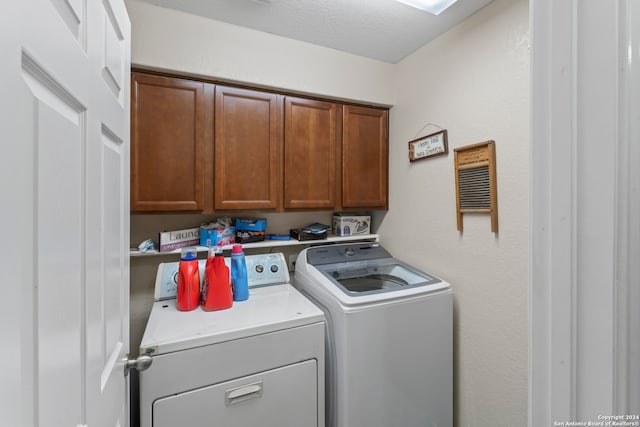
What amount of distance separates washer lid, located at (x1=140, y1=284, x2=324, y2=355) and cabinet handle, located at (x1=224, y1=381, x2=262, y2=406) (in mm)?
216

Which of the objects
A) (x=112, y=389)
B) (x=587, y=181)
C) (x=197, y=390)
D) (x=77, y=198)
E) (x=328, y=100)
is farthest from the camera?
(x=328, y=100)

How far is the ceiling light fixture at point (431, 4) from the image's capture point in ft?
4.50

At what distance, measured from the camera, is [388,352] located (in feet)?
4.60

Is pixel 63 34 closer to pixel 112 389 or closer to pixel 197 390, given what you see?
pixel 112 389

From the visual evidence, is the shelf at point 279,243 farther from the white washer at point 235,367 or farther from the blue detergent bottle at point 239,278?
the white washer at point 235,367

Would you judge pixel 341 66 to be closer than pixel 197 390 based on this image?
No

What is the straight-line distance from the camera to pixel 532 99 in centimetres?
46

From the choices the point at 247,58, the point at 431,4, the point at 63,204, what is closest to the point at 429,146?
the point at 431,4

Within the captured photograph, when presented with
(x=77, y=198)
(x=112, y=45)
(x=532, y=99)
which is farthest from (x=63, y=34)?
(x=532, y=99)

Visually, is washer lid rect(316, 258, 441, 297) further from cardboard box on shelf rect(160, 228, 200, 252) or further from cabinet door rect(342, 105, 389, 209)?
cardboard box on shelf rect(160, 228, 200, 252)

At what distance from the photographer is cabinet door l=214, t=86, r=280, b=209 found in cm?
163

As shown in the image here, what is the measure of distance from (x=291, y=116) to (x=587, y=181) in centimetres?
163

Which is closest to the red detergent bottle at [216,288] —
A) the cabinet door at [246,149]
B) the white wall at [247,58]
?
the cabinet door at [246,149]

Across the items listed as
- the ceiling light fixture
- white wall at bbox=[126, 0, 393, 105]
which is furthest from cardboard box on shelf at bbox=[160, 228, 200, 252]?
the ceiling light fixture
